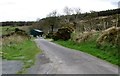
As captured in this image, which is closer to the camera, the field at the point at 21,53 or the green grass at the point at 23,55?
the green grass at the point at 23,55

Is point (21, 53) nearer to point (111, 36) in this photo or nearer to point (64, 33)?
point (111, 36)

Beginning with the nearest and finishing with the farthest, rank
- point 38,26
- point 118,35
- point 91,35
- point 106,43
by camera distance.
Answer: point 118,35
point 106,43
point 91,35
point 38,26

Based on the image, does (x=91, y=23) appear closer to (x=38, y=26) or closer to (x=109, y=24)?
(x=109, y=24)

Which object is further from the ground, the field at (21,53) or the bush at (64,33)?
the field at (21,53)

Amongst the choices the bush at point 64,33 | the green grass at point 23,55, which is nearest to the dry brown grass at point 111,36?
the green grass at point 23,55

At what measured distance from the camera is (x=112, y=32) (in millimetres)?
28109

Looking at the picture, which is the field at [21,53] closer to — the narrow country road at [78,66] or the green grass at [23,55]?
the green grass at [23,55]

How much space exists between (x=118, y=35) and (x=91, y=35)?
39.4ft

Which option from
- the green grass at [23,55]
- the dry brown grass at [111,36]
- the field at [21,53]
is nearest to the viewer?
the green grass at [23,55]

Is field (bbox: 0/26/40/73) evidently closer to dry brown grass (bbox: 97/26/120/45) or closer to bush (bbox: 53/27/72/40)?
dry brown grass (bbox: 97/26/120/45)

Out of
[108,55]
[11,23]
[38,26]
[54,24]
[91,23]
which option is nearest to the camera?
[108,55]

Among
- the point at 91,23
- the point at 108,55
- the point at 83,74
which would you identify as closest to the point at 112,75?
the point at 83,74

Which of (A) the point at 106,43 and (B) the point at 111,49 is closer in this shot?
(B) the point at 111,49

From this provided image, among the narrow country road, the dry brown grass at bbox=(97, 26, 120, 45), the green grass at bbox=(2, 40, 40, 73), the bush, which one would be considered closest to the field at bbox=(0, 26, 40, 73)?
the green grass at bbox=(2, 40, 40, 73)
